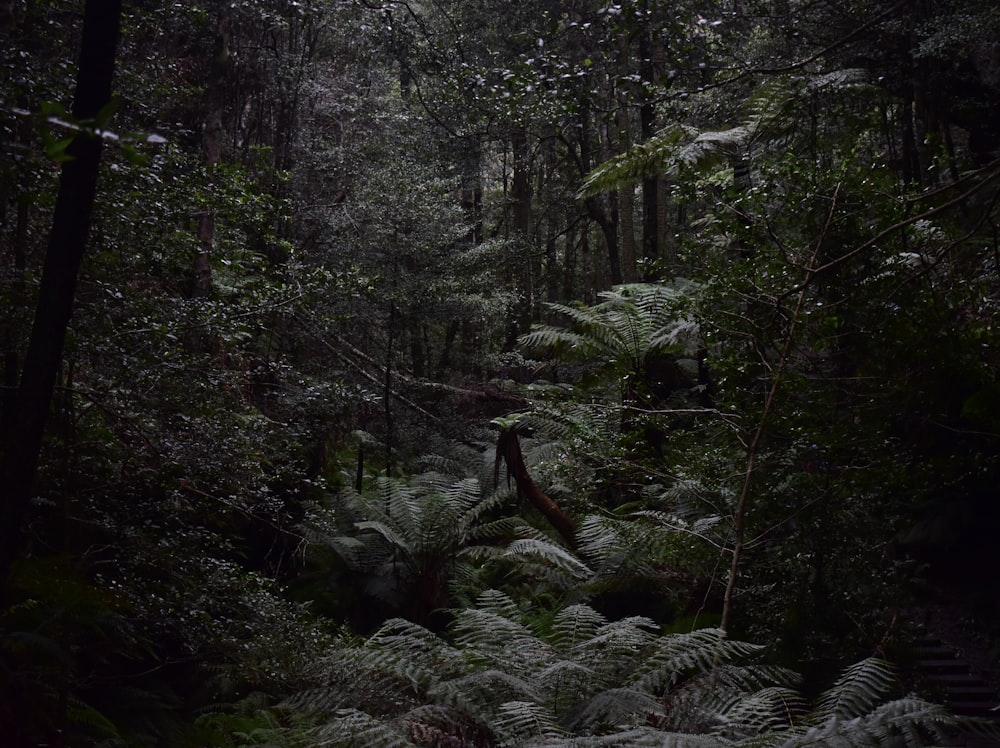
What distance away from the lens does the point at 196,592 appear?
413 cm

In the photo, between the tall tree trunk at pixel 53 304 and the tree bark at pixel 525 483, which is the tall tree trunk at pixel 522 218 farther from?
the tall tree trunk at pixel 53 304

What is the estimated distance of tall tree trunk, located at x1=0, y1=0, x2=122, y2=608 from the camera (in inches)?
98.7

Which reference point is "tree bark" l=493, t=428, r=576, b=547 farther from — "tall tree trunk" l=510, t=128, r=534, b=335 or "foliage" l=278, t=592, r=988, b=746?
"tall tree trunk" l=510, t=128, r=534, b=335

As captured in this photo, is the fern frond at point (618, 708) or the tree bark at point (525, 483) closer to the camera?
the fern frond at point (618, 708)

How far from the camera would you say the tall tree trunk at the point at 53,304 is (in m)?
2.51

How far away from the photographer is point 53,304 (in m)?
2.52

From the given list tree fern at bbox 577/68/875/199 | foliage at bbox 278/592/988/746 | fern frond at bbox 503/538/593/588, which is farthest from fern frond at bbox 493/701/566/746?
tree fern at bbox 577/68/875/199

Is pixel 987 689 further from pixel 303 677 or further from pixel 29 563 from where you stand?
pixel 29 563

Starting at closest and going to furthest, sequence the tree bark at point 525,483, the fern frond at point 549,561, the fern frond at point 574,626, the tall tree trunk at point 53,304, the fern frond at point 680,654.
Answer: the tall tree trunk at point 53,304 → the fern frond at point 680,654 → the fern frond at point 574,626 → the fern frond at point 549,561 → the tree bark at point 525,483

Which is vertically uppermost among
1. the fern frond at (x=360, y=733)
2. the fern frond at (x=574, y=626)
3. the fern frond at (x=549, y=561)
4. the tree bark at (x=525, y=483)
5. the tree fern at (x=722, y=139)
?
the tree fern at (x=722, y=139)

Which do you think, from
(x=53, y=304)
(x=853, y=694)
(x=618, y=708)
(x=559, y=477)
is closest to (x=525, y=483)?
(x=559, y=477)

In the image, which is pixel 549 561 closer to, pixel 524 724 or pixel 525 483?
pixel 525 483

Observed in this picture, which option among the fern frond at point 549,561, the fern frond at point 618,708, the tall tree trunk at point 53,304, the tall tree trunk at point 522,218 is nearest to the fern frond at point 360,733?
the fern frond at point 618,708

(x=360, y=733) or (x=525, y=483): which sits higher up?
(x=525, y=483)
